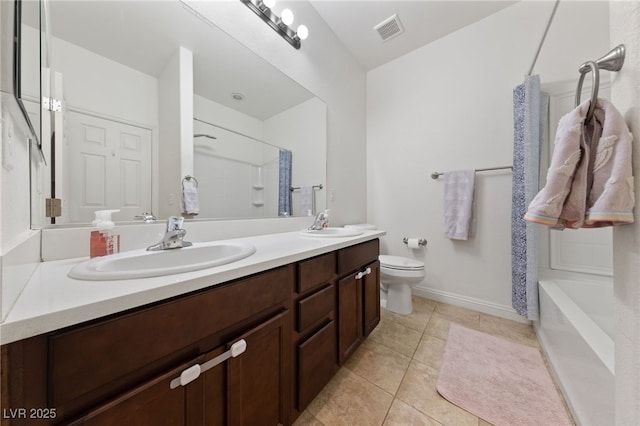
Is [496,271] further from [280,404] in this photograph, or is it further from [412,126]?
[280,404]

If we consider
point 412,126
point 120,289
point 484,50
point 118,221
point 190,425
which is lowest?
point 190,425

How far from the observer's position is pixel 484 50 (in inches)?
72.9

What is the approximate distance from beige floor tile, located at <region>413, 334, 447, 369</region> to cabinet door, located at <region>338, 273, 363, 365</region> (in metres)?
0.42

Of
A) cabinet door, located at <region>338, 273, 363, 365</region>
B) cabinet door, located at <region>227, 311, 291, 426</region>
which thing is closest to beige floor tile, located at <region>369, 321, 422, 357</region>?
cabinet door, located at <region>338, 273, 363, 365</region>

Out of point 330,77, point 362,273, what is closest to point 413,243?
point 362,273

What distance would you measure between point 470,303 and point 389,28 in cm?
256

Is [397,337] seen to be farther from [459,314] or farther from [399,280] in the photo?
[459,314]

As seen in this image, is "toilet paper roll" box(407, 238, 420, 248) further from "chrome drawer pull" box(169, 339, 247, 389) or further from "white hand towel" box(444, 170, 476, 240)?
"chrome drawer pull" box(169, 339, 247, 389)

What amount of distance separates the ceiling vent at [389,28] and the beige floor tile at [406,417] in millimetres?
2711

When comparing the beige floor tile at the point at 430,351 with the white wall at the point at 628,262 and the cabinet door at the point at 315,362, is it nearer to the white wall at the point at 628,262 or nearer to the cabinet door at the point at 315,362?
the cabinet door at the point at 315,362

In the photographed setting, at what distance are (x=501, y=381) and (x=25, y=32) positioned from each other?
226 cm

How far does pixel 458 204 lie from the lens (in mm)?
1914

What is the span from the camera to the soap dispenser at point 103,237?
0.71m

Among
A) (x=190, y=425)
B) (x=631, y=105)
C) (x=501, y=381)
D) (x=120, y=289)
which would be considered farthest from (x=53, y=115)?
(x=501, y=381)
